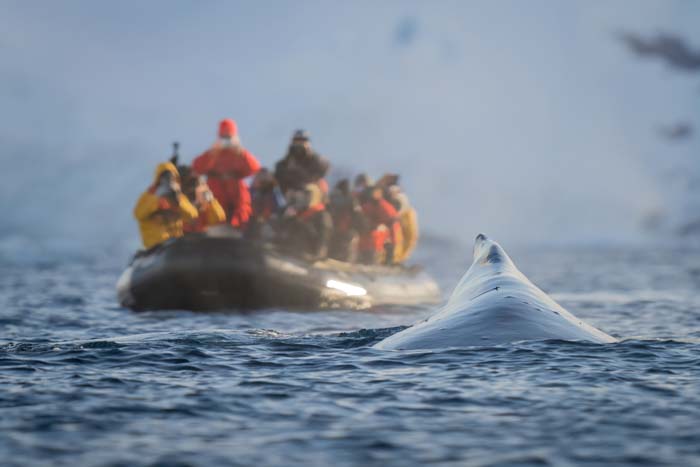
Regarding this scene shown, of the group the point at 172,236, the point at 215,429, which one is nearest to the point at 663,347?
the point at 215,429

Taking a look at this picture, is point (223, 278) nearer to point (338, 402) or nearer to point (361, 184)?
point (361, 184)

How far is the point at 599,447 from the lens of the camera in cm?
684

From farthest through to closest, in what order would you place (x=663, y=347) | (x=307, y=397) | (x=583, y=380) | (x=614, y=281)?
(x=614, y=281) → (x=663, y=347) → (x=583, y=380) → (x=307, y=397)

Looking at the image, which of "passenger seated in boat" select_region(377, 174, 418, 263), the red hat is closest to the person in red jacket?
the red hat

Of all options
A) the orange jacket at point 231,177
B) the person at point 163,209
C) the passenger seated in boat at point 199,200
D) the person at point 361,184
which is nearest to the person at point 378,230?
the person at point 361,184

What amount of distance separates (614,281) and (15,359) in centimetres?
2648

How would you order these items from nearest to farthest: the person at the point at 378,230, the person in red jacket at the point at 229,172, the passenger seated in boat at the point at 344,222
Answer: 1. the person in red jacket at the point at 229,172
2. the passenger seated in boat at the point at 344,222
3. the person at the point at 378,230

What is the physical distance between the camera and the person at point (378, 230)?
76.4ft

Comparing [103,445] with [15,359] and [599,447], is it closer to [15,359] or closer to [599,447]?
[599,447]

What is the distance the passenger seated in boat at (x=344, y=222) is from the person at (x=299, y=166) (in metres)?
0.57

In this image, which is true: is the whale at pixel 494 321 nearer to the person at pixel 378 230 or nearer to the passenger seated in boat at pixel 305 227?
the passenger seated in boat at pixel 305 227

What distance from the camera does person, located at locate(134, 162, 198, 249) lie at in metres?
19.8

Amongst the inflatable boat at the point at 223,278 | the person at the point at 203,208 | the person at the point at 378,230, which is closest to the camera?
the inflatable boat at the point at 223,278

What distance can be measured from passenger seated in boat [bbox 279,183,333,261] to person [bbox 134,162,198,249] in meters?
1.89
